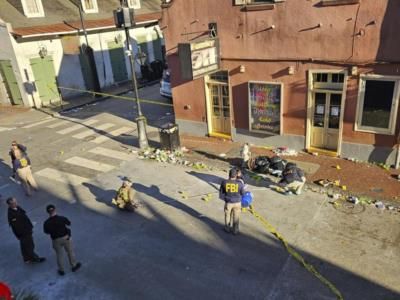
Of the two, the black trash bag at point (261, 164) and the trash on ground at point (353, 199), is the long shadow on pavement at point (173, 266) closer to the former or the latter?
the trash on ground at point (353, 199)

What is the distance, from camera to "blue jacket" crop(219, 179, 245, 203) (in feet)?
27.3

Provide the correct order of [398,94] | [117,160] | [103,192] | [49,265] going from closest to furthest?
[49,265]
[398,94]
[103,192]
[117,160]

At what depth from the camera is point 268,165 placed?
11805 mm

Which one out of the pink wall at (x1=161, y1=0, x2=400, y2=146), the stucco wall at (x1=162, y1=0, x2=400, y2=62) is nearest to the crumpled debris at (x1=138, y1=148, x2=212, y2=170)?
the pink wall at (x1=161, y1=0, x2=400, y2=146)

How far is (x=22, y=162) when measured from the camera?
36.2 feet

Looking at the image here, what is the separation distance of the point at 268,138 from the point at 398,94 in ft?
15.1

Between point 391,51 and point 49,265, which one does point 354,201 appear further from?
point 49,265

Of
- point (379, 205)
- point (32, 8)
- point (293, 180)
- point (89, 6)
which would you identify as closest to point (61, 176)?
point (293, 180)

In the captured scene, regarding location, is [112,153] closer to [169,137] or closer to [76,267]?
[169,137]

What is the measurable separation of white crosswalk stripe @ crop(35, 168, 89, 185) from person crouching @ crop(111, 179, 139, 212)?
2.73 meters

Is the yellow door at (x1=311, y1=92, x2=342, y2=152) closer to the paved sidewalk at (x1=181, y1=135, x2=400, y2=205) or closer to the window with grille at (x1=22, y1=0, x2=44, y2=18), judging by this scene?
the paved sidewalk at (x1=181, y1=135, x2=400, y2=205)

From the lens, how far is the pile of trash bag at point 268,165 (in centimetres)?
1162

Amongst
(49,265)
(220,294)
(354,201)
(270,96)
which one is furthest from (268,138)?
(49,265)

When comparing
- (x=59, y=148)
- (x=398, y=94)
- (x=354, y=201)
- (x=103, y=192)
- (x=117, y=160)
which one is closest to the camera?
(x=354, y=201)
